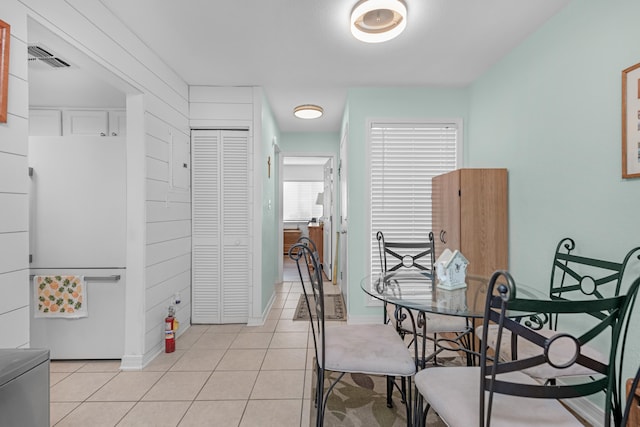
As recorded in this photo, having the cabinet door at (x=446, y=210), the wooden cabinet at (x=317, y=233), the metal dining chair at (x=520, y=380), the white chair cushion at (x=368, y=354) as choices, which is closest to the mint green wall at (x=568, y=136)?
the cabinet door at (x=446, y=210)

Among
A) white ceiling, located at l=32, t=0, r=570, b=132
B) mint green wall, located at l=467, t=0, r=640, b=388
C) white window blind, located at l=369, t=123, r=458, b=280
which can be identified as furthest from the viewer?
white window blind, located at l=369, t=123, r=458, b=280

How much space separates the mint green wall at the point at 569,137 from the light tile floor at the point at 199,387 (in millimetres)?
1951

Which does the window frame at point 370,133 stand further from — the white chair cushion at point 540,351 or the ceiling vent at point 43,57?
the ceiling vent at point 43,57

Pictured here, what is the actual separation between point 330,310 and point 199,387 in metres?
1.99

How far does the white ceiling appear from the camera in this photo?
7.05 feet

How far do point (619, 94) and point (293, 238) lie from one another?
7260mm

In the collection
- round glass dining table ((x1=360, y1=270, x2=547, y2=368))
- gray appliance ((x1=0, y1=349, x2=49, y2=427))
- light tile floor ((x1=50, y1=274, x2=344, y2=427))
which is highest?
round glass dining table ((x1=360, y1=270, x2=547, y2=368))

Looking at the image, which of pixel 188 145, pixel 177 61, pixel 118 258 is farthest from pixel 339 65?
pixel 118 258

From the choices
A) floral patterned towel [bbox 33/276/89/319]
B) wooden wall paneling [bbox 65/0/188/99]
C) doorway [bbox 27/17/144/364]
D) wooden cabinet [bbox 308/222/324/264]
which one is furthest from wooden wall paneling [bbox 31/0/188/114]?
wooden cabinet [bbox 308/222/324/264]

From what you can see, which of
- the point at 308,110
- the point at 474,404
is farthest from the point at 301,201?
the point at 474,404

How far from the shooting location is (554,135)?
2242mm

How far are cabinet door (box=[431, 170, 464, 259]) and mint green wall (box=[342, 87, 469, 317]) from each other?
28.1 inches

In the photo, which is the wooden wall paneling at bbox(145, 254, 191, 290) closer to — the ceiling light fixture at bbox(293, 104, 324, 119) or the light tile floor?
the light tile floor

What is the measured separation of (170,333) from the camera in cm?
288
